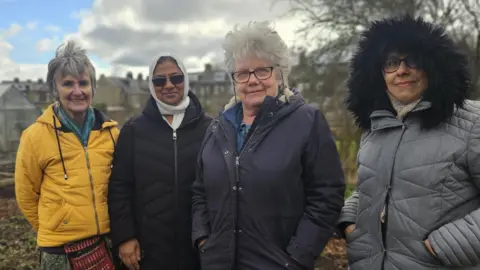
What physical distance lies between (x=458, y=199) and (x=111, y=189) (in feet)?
6.87

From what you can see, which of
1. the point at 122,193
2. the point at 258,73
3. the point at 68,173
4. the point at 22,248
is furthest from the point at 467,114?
the point at 22,248

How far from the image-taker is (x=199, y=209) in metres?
2.75

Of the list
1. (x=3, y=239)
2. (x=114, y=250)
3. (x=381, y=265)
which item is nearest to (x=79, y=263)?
(x=114, y=250)

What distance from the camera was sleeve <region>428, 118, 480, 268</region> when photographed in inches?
80.4

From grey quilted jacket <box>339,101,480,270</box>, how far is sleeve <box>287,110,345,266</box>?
0.58 ft

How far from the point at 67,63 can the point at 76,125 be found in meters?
0.42

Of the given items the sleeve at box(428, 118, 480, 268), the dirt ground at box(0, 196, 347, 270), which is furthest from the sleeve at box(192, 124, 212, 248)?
the dirt ground at box(0, 196, 347, 270)

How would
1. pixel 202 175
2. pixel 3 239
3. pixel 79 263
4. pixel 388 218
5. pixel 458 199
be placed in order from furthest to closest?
pixel 3 239 < pixel 79 263 < pixel 202 175 < pixel 388 218 < pixel 458 199

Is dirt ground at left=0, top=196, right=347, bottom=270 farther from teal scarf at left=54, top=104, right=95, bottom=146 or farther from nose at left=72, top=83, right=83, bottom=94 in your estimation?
nose at left=72, top=83, right=83, bottom=94

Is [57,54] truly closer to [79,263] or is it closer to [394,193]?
[79,263]

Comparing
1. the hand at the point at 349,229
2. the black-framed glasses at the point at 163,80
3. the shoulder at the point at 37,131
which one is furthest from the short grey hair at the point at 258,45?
the shoulder at the point at 37,131

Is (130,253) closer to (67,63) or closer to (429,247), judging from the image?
(67,63)

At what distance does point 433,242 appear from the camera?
2.12 metres

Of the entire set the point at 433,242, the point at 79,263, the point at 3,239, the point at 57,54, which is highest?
the point at 57,54
